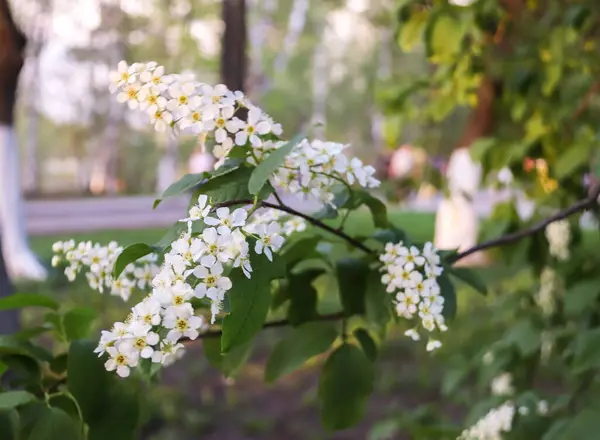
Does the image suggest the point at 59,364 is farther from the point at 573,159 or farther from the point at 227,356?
the point at 573,159

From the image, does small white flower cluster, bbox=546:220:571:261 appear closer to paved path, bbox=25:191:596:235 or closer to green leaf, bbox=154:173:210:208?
green leaf, bbox=154:173:210:208

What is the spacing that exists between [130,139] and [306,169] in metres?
25.5

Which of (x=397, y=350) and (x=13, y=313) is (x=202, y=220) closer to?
(x=13, y=313)

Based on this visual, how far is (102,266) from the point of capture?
930mm

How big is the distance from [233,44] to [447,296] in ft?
12.2

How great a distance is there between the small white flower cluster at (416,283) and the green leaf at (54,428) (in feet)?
1.39

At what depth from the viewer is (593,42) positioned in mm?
1791

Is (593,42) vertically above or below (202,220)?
above

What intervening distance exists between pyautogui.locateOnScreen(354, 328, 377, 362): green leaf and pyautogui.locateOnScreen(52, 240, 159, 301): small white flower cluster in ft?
1.07

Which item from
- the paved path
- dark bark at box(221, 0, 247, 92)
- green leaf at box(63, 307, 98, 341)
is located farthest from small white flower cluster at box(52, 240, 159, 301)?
the paved path

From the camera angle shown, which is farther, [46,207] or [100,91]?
[100,91]

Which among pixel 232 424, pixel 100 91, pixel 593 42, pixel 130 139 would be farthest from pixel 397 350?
pixel 130 139

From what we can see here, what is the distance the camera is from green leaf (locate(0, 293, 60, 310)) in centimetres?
85

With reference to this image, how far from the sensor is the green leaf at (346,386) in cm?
99
